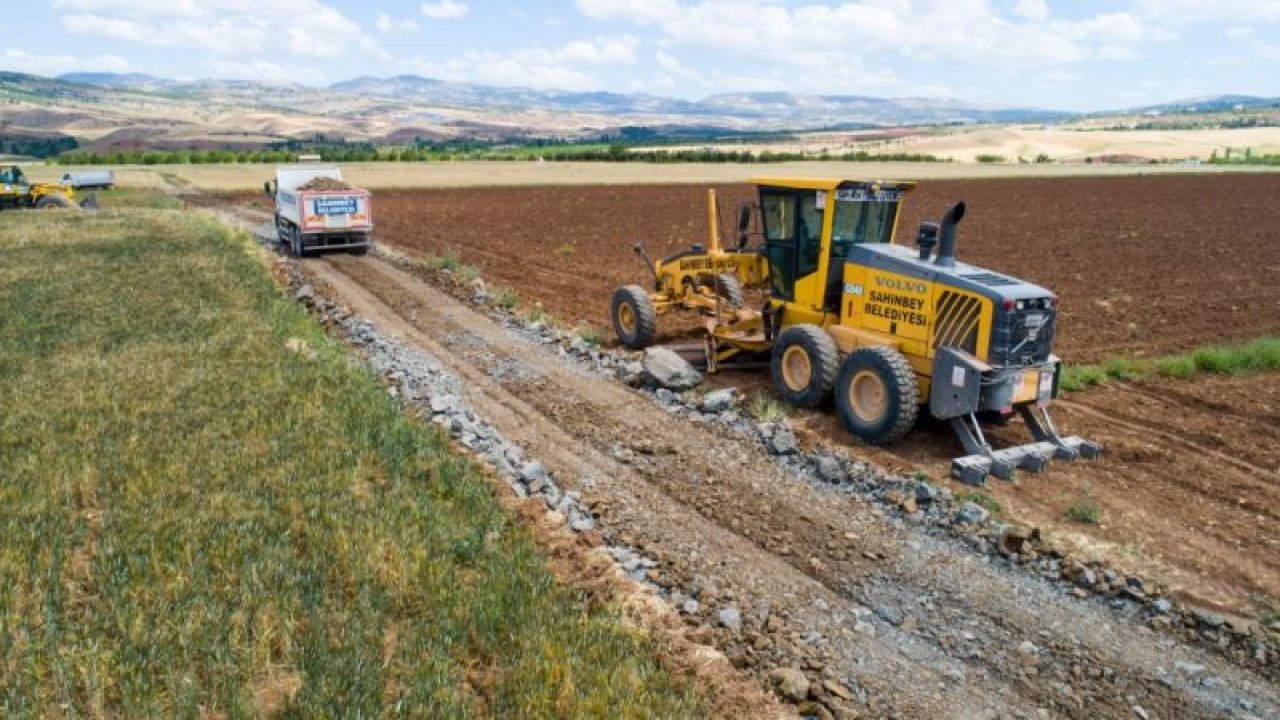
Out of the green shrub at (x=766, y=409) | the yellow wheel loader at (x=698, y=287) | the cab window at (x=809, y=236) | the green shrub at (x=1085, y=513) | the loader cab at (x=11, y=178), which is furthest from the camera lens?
the loader cab at (x=11, y=178)

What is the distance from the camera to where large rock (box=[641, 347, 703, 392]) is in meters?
12.1

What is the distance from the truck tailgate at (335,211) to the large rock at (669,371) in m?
15.4

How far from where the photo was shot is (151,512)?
712cm

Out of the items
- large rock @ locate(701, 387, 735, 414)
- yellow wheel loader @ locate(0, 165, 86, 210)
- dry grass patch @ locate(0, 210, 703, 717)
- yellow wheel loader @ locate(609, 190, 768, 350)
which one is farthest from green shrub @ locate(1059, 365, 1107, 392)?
yellow wheel loader @ locate(0, 165, 86, 210)

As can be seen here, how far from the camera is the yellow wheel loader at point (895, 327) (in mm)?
9602

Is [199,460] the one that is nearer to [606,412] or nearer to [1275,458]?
[606,412]

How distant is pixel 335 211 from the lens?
24.7m

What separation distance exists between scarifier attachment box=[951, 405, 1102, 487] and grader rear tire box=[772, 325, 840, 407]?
5.52 feet

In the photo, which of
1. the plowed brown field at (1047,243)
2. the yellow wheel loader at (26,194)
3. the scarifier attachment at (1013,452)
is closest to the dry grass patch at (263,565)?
the scarifier attachment at (1013,452)

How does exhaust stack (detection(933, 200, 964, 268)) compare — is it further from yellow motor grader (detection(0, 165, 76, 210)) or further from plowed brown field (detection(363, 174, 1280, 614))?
yellow motor grader (detection(0, 165, 76, 210))

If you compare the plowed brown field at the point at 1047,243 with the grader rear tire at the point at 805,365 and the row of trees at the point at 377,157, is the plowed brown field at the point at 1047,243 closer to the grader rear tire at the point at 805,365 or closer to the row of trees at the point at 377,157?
the grader rear tire at the point at 805,365

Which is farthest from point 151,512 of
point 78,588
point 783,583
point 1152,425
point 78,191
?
point 78,191

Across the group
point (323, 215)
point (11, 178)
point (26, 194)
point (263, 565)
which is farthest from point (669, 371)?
point (11, 178)

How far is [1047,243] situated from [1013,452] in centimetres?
2293
